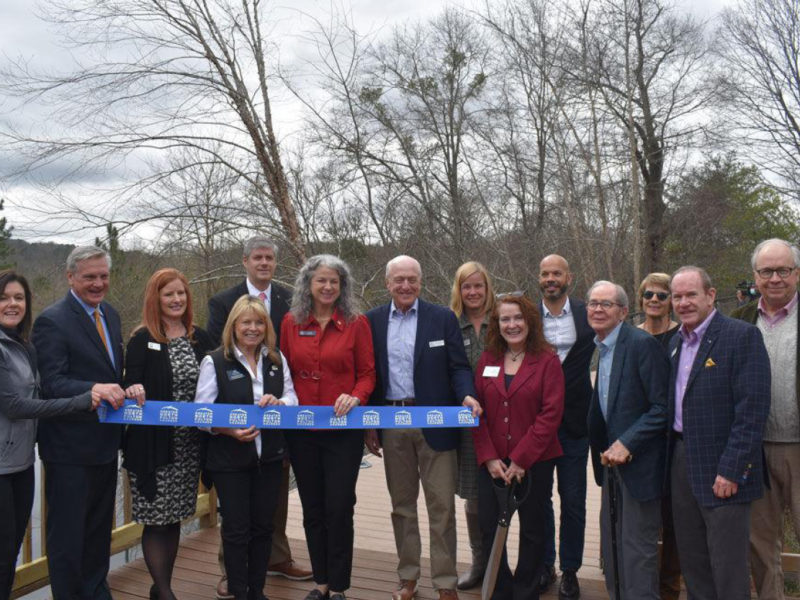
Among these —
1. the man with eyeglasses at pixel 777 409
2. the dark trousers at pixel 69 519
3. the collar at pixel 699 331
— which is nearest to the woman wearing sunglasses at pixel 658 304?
the man with eyeglasses at pixel 777 409

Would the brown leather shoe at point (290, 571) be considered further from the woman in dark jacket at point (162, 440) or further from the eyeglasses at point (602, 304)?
the eyeglasses at point (602, 304)

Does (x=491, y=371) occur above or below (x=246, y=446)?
above

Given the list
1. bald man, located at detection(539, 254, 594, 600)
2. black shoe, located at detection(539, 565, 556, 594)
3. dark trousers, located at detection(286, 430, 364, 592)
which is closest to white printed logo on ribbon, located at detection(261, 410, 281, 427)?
dark trousers, located at detection(286, 430, 364, 592)

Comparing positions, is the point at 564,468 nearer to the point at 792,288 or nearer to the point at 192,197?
the point at 792,288

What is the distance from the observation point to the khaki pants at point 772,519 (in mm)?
3223

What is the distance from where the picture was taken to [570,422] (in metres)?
3.99

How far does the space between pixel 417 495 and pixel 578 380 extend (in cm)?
117

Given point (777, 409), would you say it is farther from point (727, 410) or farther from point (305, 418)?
point (305, 418)

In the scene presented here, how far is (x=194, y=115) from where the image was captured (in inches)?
336

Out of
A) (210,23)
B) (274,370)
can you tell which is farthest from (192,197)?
(274,370)

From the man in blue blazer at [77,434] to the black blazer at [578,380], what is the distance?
2471 mm

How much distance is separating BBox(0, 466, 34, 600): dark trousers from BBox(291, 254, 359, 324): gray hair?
60.5 inches

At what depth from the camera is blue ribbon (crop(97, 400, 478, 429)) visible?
3.44m

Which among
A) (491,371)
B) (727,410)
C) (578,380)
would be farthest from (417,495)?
(727,410)
